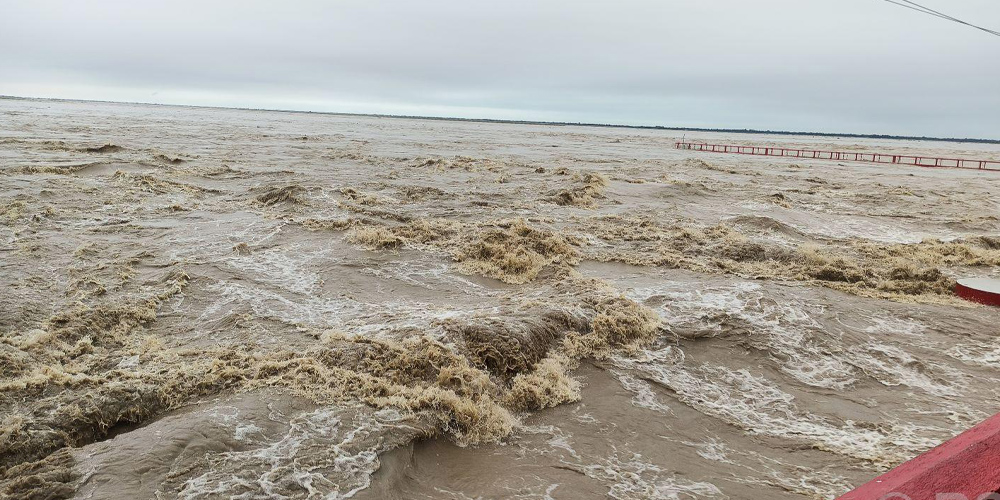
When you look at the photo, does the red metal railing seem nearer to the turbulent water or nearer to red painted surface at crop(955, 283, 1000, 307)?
red painted surface at crop(955, 283, 1000, 307)

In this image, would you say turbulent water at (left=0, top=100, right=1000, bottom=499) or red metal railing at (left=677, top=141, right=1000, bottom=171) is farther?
red metal railing at (left=677, top=141, right=1000, bottom=171)

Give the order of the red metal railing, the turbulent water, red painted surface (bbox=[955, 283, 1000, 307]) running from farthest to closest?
1. the red metal railing
2. red painted surface (bbox=[955, 283, 1000, 307])
3. the turbulent water

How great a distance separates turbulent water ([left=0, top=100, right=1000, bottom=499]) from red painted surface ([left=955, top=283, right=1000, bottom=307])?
20 cm

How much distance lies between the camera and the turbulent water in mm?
4297

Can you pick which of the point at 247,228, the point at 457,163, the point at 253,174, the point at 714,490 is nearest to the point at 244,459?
the point at 714,490

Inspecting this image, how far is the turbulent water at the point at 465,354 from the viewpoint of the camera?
430 cm

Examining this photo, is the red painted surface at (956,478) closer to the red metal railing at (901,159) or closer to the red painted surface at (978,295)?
the red painted surface at (978,295)

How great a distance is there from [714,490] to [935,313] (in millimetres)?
5791

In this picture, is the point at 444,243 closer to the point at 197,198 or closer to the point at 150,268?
the point at 150,268

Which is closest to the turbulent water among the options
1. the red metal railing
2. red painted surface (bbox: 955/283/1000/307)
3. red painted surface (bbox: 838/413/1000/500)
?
red painted surface (bbox: 955/283/1000/307)

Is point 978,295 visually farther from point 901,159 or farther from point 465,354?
point 901,159

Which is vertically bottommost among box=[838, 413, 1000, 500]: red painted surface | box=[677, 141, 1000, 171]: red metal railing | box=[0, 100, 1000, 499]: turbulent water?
box=[0, 100, 1000, 499]: turbulent water

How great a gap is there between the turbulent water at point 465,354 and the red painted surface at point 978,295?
0.66 ft

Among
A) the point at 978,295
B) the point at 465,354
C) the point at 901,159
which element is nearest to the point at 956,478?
the point at 465,354
